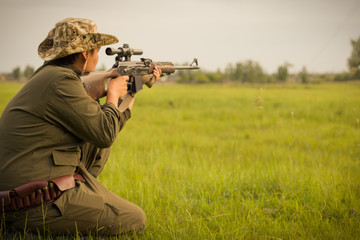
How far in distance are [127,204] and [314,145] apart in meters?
5.47

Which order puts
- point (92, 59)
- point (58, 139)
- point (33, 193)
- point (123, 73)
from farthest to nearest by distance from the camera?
point (123, 73)
point (92, 59)
point (58, 139)
point (33, 193)

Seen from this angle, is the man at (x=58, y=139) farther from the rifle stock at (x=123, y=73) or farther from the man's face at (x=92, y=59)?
the rifle stock at (x=123, y=73)

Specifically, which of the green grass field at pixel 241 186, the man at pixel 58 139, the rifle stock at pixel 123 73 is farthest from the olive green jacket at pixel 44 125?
the green grass field at pixel 241 186

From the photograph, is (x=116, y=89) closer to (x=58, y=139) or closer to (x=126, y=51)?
(x=126, y=51)

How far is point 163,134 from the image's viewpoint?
8164 mm

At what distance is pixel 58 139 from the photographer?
104 inches

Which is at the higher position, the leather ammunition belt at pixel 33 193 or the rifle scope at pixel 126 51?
the rifle scope at pixel 126 51

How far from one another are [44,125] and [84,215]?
0.82 metres

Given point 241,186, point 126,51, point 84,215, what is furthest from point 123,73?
point 241,186

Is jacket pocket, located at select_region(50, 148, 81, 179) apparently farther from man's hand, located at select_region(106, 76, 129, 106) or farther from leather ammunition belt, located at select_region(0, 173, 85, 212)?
man's hand, located at select_region(106, 76, 129, 106)

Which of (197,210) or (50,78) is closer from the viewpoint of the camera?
(50,78)

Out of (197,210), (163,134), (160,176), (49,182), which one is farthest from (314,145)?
(49,182)

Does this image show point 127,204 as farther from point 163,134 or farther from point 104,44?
point 163,134

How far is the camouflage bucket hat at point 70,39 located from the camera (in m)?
2.67
